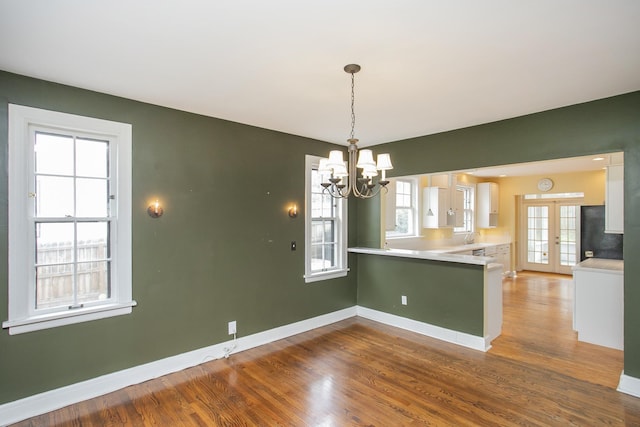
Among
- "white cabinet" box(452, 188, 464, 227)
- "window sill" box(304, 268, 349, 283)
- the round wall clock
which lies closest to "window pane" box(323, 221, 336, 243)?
"window sill" box(304, 268, 349, 283)

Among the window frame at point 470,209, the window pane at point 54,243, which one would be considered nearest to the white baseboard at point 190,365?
the window pane at point 54,243

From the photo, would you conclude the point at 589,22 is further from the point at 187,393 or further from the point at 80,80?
the point at 187,393

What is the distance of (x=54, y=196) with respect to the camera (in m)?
2.79

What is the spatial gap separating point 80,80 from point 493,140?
13.5 feet

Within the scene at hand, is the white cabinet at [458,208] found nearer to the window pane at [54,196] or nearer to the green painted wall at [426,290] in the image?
the green painted wall at [426,290]

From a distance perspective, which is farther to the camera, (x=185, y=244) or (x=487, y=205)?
(x=487, y=205)

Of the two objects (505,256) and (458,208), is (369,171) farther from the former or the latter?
(505,256)

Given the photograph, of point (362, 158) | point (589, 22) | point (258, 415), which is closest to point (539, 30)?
point (589, 22)

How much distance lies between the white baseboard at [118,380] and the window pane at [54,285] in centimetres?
72

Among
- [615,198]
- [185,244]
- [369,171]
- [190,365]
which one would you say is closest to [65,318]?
[185,244]

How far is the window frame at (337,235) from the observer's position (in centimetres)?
456

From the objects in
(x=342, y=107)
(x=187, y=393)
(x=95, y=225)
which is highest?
(x=342, y=107)

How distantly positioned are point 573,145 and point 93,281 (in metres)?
4.73

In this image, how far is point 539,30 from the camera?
1.92m
